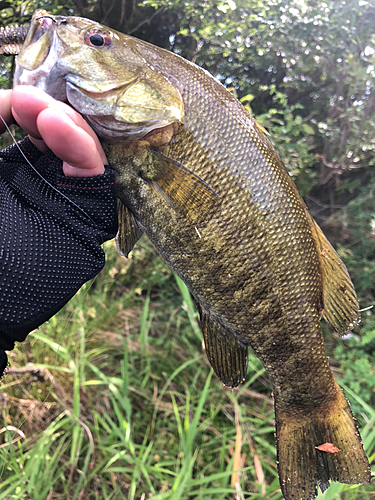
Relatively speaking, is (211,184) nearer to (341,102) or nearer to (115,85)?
(115,85)

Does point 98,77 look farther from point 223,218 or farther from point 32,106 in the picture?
point 223,218

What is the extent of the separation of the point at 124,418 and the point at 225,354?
1423mm

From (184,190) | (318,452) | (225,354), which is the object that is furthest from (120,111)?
(318,452)

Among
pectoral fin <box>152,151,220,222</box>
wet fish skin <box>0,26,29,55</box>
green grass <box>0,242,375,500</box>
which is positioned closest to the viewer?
wet fish skin <box>0,26,29,55</box>

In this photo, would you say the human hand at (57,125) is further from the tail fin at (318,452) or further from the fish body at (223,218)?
the tail fin at (318,452)

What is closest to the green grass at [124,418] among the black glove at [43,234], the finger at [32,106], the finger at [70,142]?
the black glove at [43,234]

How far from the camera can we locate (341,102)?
4375 mm

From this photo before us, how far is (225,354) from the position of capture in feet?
4.34

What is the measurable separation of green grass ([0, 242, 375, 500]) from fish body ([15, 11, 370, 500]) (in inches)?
18.2

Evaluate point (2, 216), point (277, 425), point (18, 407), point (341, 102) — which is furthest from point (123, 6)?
point (277, 425)

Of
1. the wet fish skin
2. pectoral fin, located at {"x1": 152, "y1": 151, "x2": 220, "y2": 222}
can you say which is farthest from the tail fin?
the wet fish skin

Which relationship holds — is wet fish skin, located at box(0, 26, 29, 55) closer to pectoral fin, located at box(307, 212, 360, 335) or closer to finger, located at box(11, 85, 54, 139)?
finger, located at box(11, 85, 54, 139)

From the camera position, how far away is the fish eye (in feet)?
3.45

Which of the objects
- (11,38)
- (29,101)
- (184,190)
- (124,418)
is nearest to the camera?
(29,101)
